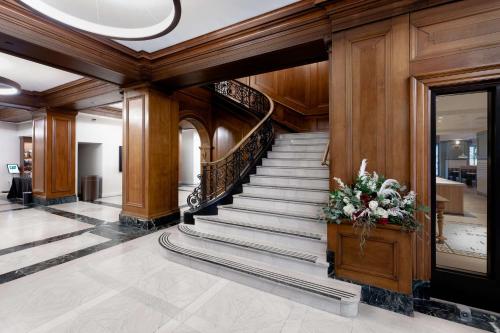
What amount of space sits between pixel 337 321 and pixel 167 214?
394 cm

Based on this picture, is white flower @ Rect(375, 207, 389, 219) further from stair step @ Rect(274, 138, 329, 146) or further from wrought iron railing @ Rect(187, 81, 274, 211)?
stair step @ Rect(274, 138, 329, 146)

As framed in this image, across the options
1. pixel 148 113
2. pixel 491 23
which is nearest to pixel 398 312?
pixel 491 23

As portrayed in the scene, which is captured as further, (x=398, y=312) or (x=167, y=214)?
(x=167, y=214)

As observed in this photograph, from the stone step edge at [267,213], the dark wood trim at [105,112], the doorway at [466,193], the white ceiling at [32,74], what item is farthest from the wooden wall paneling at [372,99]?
the dark wood trim at [105,112]

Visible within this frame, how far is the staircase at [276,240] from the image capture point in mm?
2441

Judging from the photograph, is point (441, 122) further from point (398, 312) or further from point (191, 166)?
point (191, 166)

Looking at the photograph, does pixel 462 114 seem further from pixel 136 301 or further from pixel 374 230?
pixel 136 301

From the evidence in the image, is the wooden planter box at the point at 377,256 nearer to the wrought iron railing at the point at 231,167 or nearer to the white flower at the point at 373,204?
the white flower at the point at 373,204

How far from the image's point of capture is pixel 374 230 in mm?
2393

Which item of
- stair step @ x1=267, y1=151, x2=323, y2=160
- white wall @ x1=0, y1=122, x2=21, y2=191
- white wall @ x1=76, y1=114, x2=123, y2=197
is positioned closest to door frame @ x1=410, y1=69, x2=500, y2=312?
stair step @ x1=267, y1=151, x2=323, y2=160

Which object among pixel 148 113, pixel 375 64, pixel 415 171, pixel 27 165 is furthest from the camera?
pixel 27 165

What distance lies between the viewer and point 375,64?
2.56 metres

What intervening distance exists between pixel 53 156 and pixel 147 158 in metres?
4.86

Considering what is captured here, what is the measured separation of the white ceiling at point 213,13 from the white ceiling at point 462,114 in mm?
2142
